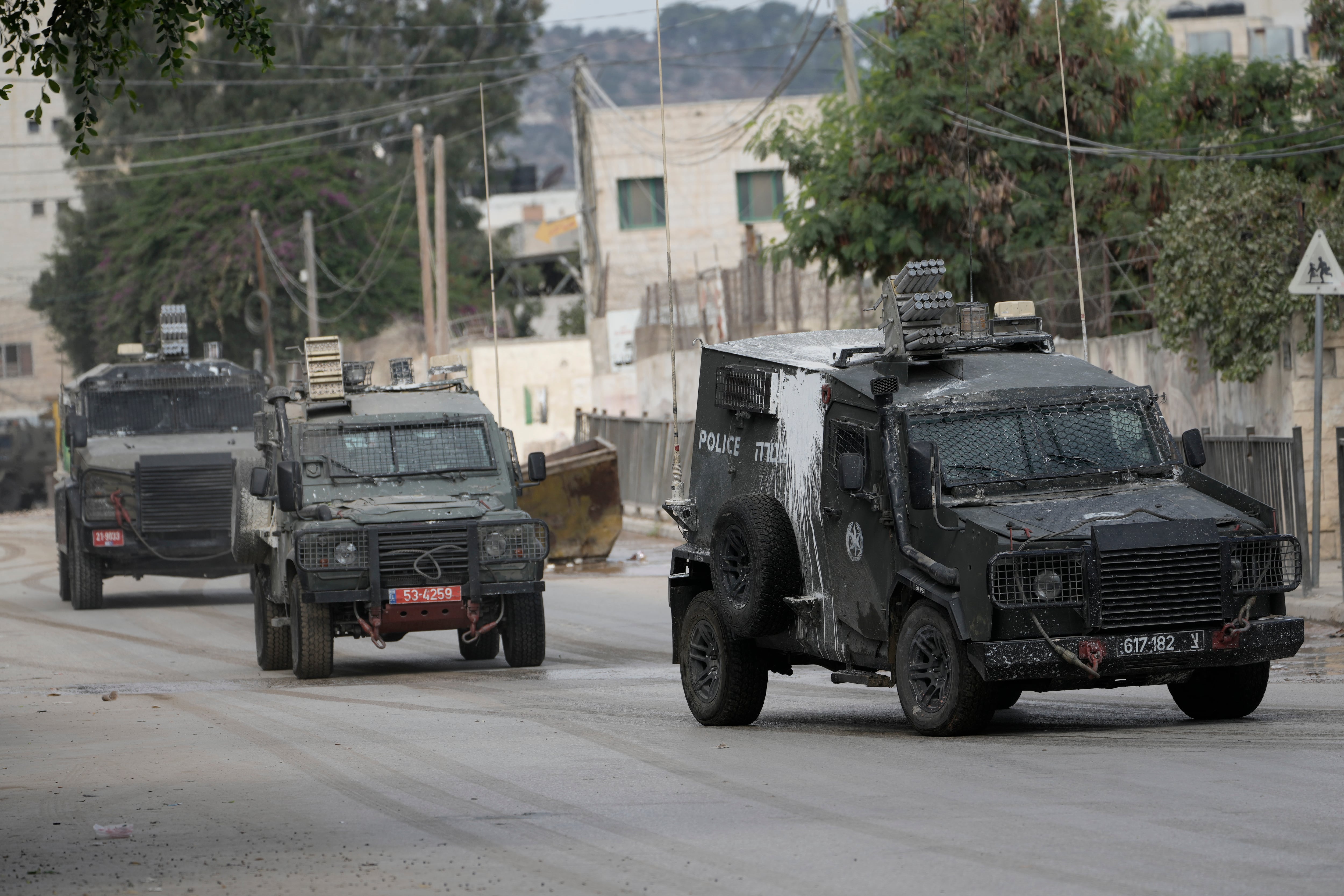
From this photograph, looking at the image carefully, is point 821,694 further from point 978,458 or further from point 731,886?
point 731,886

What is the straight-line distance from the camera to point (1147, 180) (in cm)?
2889

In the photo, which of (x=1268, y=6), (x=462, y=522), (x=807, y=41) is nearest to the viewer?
(x=462, y=522)

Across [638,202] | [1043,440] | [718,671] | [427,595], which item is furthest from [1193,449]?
[638,202]

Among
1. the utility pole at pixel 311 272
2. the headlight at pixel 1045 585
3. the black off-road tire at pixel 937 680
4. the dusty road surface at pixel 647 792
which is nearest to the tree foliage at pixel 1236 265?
the dusty road surface at pixel 647 792

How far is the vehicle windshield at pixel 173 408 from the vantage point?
→ 24.9 metres

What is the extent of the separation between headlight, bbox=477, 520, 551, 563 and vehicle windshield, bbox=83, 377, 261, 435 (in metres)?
10.2

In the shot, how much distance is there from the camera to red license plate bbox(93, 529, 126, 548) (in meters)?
23.9

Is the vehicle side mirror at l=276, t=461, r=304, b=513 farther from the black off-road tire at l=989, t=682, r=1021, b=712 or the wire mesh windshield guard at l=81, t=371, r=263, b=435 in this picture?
the wire mesh windshield guard at l=81, t=371, r=263, b=435

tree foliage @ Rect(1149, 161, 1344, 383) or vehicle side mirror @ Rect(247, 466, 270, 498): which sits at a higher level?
tree foliage @ Rect(1149, 161, 1344, 383)

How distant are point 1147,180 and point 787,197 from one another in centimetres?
536

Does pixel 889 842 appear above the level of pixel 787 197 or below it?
below

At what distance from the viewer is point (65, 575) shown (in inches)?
994

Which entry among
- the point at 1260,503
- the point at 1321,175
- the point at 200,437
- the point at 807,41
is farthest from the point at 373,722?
the point at 807,41

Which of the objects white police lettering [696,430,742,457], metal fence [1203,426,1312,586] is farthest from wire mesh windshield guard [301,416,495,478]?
metal fence [1203,426,1312,586]
